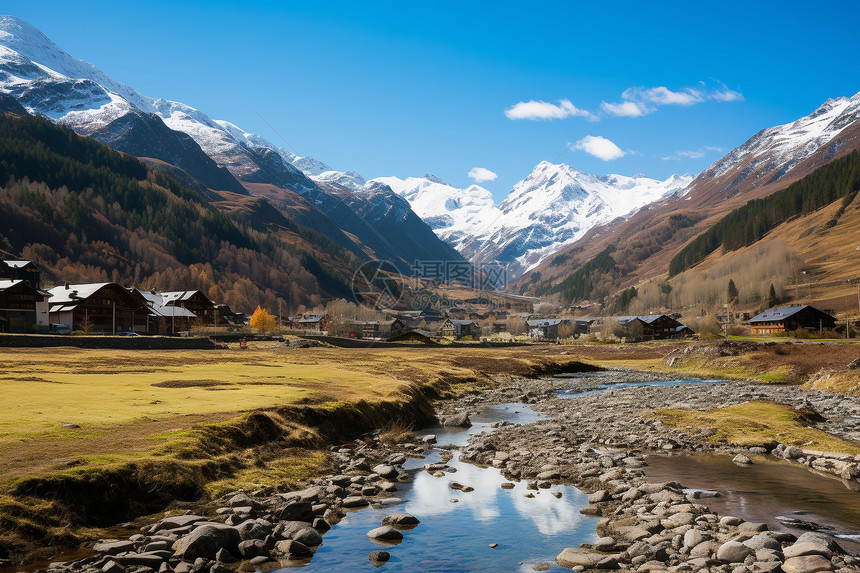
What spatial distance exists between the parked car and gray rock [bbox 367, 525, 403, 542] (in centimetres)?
12509

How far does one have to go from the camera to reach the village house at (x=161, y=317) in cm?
16038

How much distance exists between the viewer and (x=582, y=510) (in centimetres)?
2447

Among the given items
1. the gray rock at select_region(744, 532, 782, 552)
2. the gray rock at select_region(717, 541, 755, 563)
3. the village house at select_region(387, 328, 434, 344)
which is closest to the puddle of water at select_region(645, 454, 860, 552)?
the gray rock at select_region(744, 532, 782, 552)

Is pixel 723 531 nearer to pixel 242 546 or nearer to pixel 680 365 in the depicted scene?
pixel 242 546

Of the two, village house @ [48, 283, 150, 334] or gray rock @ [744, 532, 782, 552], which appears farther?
village house @ [48, 283, 150, 334]

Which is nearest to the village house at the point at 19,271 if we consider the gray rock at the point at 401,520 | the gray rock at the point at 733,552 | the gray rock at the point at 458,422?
the gray rock at the point at 458,422

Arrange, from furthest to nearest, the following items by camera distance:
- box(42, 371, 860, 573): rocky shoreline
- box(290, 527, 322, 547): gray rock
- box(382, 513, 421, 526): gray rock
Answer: box(382, 513, 421, 526): gray rock < box(290, 527, 322, 547): gray rock < box(42, 371, 860, 573): rocky shoreline

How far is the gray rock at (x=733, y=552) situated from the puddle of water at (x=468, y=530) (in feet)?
14.6

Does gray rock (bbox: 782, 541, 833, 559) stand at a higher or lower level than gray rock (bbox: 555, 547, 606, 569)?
higher

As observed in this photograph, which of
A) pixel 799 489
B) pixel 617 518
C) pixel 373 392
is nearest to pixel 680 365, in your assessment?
pixel 373 392

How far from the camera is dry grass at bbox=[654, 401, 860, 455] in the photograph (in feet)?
119

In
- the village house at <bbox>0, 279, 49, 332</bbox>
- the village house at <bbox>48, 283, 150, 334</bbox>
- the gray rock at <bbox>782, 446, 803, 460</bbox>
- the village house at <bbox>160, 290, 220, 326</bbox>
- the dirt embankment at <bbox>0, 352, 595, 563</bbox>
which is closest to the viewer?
the dirt embankment at <bbox>0, 352, 595, 563</bbox>

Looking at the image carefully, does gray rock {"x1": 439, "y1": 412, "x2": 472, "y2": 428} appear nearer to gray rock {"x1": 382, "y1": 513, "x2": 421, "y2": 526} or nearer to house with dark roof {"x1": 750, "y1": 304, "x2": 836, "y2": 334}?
gray rock {"x1": 382, "y1": 513, "x2": 421, "y2": 526}

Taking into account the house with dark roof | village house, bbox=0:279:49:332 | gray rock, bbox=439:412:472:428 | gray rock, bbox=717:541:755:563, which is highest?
village house, bbox=0:279:49:332
